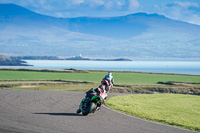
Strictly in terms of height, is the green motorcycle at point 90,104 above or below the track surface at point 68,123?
above

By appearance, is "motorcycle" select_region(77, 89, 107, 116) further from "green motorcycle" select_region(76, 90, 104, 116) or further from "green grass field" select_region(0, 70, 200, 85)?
"green grass field" select_region(0, 70, 200, 85)

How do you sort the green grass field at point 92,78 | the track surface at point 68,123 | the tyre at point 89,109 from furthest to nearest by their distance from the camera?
the green grass field at point 92,78, the tyre at point 89,109, the track surface at point 68,123

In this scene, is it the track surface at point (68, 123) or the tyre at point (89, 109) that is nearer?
the track surface at point (68, 123)

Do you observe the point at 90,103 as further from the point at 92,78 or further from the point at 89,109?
the point at 92,78

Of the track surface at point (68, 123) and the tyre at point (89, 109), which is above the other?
the tyre at point (89, 109)

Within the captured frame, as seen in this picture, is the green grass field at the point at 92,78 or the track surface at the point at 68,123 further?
the green grass field at the point at 92,78

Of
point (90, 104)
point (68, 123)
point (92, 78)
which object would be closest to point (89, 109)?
point (90, 104)

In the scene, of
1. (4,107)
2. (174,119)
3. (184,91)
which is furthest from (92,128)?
(184,91)

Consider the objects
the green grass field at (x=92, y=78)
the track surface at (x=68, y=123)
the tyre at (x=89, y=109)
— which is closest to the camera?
the track surface at (x=68, y=123)

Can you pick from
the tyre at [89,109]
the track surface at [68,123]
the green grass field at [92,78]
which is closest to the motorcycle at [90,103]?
the tyre at [89,109]

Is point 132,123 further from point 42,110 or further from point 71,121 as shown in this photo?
point 42,110

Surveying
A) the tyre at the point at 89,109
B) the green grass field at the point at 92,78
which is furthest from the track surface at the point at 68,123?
the green grass field at the point at 92,78

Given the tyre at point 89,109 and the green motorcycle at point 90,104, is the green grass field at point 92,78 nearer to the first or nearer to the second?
the green motorcycle at point 90,104

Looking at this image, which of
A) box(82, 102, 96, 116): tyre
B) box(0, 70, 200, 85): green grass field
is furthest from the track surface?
box(0, 70, 200, 85): green grass field
